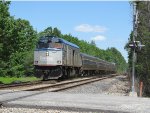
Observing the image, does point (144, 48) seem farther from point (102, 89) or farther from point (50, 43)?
point (102, 89)

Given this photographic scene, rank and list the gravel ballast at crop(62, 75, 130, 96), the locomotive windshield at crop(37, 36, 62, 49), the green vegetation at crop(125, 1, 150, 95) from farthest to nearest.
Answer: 1. the green vegetation at crop(125, 1, 150, 95)
2. the locomotive windshield at crop(37, 36, 62, 49)
3. the gravel ballast at crop(62, 75, 130, 96)

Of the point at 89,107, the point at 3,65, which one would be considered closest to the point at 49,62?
the point at 89,107

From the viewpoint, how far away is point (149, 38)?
120 feet

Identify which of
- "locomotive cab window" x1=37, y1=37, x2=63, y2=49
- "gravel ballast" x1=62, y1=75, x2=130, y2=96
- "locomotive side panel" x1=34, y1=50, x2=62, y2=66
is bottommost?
"gravel ballast" x1=62, y1=75, x2=130, y2=96

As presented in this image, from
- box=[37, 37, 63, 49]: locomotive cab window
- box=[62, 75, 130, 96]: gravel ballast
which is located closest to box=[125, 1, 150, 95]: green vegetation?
box=[62, 75, 130, 96]: gravel ballast

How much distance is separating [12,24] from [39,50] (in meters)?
15.3

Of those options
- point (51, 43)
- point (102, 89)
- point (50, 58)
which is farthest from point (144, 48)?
point (102, 89)

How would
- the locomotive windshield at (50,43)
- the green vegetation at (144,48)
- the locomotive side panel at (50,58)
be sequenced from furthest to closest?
the green vegetation at (144,48) < the locomotive windshield at (50,43) < the locomotive side panel at (50,58)

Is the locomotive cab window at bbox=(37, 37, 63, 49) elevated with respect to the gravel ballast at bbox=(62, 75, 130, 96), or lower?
elevated

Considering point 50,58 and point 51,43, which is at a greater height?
point 51,43

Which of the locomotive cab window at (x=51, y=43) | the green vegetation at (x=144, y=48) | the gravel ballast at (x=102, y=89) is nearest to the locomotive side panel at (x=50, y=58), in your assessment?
the locomotive cab window at (x=51, y=43)

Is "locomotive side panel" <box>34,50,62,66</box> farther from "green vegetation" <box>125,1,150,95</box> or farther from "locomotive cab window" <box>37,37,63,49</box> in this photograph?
"green vegetation" <box>125,1,150,95</box>

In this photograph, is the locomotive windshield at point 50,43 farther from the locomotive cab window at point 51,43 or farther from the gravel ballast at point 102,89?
the gravel ballast at point 102,89

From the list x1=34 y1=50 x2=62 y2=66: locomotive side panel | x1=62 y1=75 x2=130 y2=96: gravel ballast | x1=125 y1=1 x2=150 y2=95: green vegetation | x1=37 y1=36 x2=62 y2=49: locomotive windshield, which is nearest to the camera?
x1=62 y1=75 x2=130 y2=96: gravel ballast
